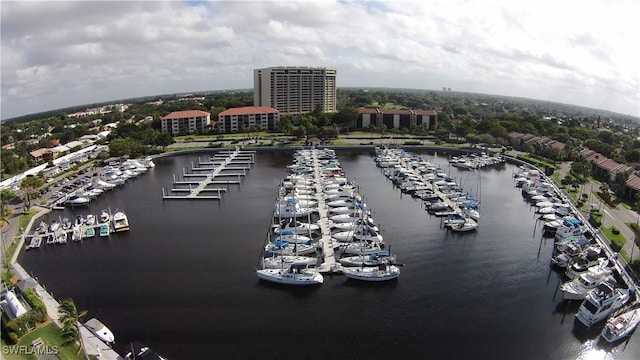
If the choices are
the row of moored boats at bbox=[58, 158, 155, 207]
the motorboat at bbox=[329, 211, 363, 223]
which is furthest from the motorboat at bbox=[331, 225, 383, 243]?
the row of moored boats at bbox=[58, 158, 155, 207]

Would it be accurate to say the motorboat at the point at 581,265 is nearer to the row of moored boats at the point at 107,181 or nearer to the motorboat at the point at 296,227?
the motorboat at the point at 296,227

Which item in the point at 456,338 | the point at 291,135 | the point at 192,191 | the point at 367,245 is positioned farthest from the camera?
the point at 291,135

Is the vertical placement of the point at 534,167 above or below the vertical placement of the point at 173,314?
above

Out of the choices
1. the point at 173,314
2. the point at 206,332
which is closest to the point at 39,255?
the point at 173,314

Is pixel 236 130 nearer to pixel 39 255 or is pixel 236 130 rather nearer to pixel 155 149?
pixel 155 149

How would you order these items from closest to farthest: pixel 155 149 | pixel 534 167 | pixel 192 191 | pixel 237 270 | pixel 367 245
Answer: pixel 237 270 < pixel 367 245 < pixel 192 191 < pixel 534 167 < pixel 155 149

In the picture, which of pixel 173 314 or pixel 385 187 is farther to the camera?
pixel 385 187

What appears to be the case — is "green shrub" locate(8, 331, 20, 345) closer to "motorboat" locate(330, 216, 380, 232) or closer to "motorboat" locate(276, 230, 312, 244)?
"motorboat" locate(276, 230, 312, 244)
